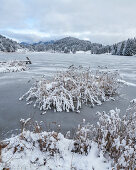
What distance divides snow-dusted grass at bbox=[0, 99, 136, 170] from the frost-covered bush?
307 centimetres

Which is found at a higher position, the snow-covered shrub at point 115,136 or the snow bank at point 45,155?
the snow-covered shrub at point 115,136

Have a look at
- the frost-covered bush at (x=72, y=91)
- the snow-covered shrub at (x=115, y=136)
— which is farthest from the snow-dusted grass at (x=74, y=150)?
the frost-covered bush at (x=72, y=91)

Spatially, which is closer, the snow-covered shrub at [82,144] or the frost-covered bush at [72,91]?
the snow-covered shrub at [82,144]

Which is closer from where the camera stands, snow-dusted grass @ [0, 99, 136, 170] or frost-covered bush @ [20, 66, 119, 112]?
snow-dusted grass @ [0, 99, 136, 170]

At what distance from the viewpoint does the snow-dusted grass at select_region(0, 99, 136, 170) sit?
2.71 meters

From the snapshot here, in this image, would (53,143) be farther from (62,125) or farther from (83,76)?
(83,76)


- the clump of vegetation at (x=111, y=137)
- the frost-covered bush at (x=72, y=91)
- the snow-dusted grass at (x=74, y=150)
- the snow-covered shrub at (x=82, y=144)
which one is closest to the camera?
the snow-dusted grass at (x=74, y=150)

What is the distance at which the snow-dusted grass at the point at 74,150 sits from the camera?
271 centimetres

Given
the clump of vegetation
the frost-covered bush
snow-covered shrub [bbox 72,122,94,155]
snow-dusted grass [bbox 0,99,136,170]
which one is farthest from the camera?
the frost-covered bush

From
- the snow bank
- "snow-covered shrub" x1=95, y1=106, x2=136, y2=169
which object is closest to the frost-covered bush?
the snow bank

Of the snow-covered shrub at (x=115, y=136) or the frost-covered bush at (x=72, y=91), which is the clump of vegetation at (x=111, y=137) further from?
the frost-covered bush at (x=72, y=91)

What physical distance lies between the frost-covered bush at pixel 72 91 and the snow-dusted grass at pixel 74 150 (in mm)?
3066

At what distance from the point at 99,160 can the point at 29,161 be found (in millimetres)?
1395

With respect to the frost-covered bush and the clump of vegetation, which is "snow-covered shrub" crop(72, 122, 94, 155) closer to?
the clump of vegetation
